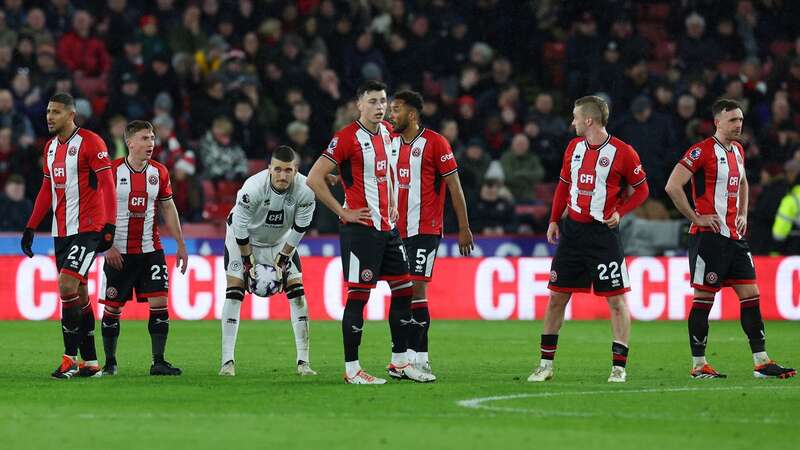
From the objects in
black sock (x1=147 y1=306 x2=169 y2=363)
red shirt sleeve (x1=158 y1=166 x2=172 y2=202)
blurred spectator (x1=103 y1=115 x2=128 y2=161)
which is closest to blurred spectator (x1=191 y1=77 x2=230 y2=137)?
blurred spectator (x1=103 y1=115 x2=128 y2=161)

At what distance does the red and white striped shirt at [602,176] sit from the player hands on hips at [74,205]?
3.93 meters

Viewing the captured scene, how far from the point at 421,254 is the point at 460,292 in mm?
9121

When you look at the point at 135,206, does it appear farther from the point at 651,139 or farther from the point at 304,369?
the point at 651,139

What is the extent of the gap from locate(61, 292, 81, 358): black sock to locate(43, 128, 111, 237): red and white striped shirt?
0.57 meters

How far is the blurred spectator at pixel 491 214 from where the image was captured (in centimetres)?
2312

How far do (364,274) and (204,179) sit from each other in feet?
39.0

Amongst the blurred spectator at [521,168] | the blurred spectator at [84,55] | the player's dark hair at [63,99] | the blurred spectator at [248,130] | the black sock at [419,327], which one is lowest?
the black sock at [419,327]

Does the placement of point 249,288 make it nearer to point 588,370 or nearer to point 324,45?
point 588,370

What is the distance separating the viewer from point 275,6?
26797 millimetres

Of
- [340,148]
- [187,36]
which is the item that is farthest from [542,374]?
[187,36]

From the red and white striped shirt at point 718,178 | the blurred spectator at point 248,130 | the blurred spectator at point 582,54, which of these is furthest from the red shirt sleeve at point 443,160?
the blurred spectator at point 582,54

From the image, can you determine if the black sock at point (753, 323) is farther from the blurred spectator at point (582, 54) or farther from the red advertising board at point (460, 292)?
the blurred spectator at point (582, 54)

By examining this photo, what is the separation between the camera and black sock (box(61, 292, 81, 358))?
12586 mm

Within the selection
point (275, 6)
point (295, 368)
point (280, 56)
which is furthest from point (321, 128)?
point (295, 368)
